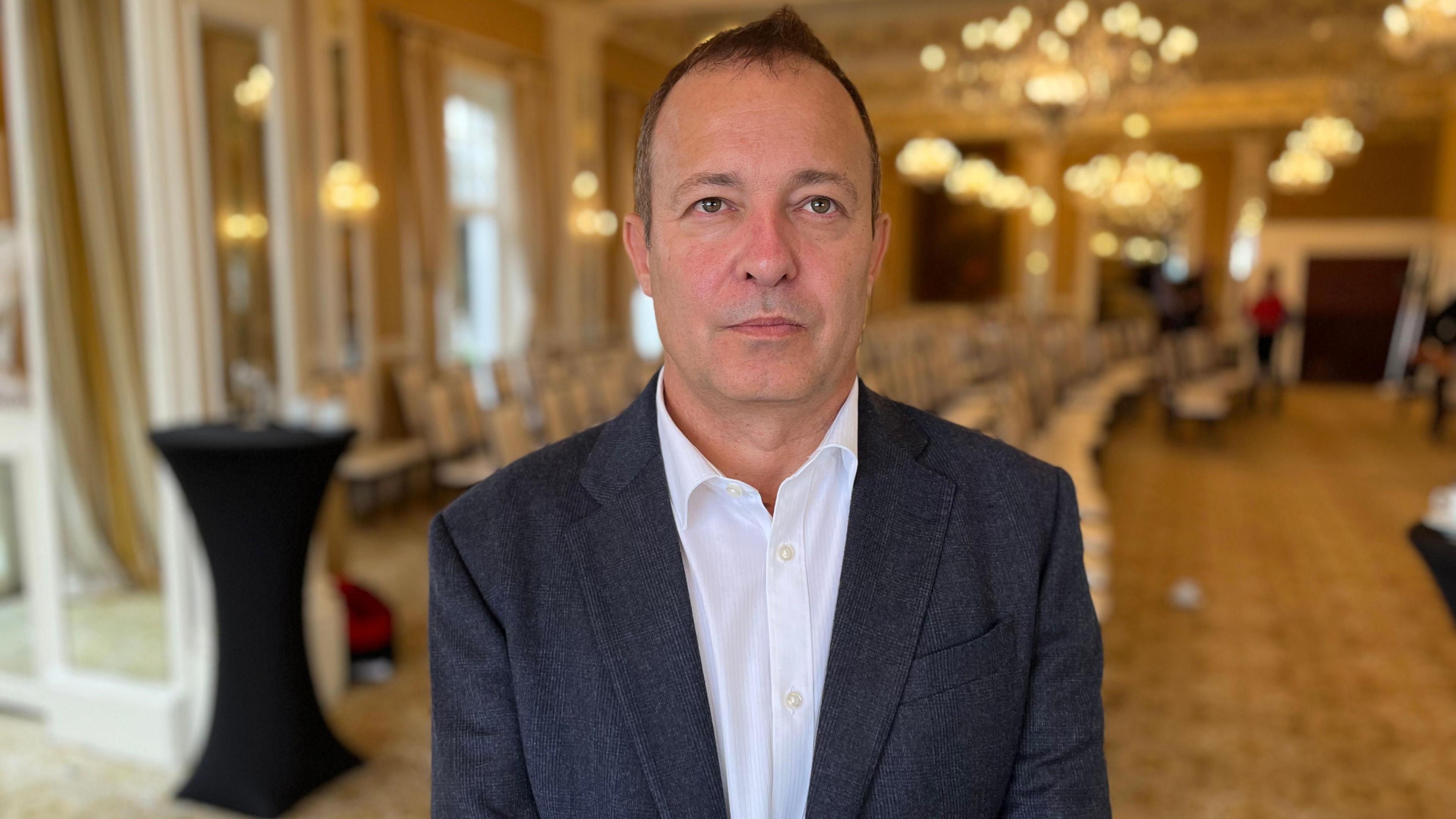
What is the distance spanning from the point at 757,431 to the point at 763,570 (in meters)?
0.17

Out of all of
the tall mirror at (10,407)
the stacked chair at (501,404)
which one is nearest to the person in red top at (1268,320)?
the stacked chair at (501,404)

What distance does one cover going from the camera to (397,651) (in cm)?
479

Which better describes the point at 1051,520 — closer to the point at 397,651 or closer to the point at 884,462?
the point at 884,462

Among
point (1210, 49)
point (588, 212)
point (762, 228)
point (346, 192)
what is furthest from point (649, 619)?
point (1210, 49)

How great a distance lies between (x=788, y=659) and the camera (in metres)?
1.22

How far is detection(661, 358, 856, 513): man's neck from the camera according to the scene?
4.06ft

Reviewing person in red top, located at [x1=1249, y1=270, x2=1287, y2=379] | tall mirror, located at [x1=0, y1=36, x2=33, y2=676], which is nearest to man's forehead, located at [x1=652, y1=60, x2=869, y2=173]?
tall mirror, located at [x1=0, y1=36, x2=33, y2=676]

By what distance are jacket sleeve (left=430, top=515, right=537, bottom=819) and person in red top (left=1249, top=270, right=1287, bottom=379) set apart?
14.8 meters

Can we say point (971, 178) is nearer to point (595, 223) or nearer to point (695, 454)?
point (595, 223)

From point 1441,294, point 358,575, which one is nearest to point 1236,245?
point 1441,294

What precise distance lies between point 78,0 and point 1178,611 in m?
5.64

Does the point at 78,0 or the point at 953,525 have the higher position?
the point at 78,0

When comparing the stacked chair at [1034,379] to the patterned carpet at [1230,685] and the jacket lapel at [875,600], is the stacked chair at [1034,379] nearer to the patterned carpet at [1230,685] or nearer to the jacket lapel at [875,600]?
the patterned carpet at [1230,685]

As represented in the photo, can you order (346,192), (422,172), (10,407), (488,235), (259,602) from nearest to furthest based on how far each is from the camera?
(259,602) < (10,407) < (346,192) < (422,172) < (488,235)
